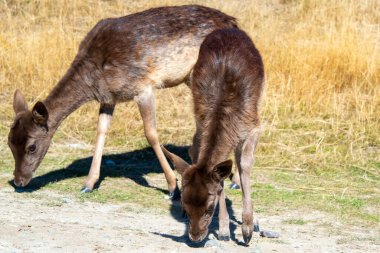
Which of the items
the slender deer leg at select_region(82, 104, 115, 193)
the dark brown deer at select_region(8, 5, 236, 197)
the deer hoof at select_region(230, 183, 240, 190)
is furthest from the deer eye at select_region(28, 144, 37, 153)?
the deer hoof at select_region(230, 183, 240, 190)

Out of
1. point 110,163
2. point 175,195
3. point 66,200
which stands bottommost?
point 110,163

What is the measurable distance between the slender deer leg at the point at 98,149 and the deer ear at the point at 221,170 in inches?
109

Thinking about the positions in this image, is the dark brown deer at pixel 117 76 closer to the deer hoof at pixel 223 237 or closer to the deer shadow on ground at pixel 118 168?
the deer shadow on ground at pixel 118 168

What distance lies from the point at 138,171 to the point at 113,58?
1.70 m

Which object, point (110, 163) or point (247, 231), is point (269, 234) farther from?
point (110, 163)

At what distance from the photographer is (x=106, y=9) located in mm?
17562

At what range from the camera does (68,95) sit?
10.1 meters

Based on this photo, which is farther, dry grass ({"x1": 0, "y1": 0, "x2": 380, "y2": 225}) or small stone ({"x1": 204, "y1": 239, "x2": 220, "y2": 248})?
dry grass ({"x1": 0, "y1": 0, "x2": 380, "y2": 225})

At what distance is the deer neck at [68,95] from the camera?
1009cm

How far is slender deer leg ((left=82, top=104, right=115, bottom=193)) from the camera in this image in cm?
1004

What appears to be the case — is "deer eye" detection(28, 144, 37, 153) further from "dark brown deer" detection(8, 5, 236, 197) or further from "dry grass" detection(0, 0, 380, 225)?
"dry grass" detection(0, 0, 380, 225)

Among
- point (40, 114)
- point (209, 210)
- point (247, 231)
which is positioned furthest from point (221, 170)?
point (40, 114)

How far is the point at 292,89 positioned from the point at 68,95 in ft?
14.0

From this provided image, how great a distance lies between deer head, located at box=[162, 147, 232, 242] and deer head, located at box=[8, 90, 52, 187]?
280 cm
